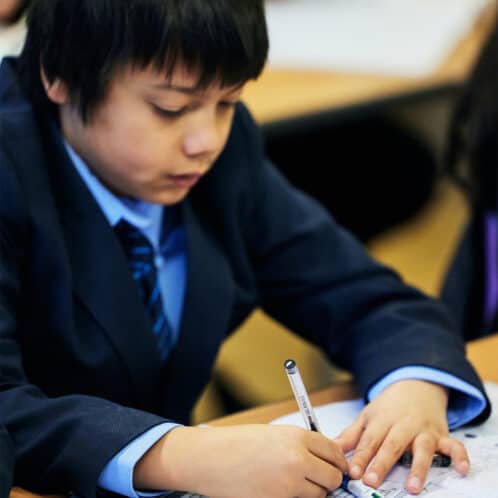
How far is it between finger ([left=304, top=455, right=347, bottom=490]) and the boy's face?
33cm

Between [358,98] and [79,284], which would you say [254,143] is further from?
[358,98]

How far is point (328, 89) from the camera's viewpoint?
68.0 inches

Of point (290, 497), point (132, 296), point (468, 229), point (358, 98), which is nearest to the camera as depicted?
point (290, 497)

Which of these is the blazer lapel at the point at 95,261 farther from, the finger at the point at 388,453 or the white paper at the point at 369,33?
the white paper at the point at 369,33

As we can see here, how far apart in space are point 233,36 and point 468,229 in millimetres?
788

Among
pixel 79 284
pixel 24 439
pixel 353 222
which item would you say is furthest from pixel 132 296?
pixel 353 222

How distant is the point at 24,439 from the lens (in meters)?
0.70

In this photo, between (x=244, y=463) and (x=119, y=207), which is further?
(x=119, y=207)

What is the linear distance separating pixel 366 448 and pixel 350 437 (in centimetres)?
3

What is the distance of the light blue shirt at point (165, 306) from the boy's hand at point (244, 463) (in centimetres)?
1

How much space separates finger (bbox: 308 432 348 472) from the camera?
2.26 feet

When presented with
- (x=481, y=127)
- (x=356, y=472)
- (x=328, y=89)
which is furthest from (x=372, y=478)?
(x=328, y=89)

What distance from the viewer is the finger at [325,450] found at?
0.69 m

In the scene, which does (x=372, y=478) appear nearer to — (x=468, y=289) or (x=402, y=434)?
(x=402, y=434)
